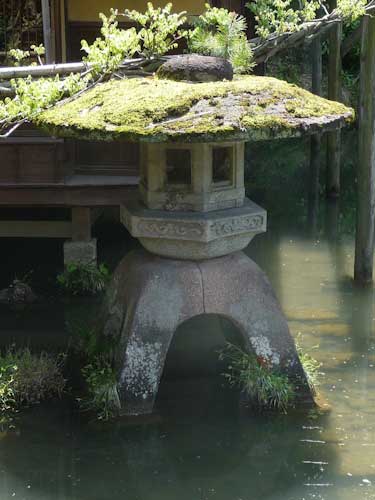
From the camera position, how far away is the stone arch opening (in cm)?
926

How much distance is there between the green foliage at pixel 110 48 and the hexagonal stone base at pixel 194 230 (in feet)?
4.67

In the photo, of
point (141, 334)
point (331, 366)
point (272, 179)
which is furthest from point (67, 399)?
point (272, 179)

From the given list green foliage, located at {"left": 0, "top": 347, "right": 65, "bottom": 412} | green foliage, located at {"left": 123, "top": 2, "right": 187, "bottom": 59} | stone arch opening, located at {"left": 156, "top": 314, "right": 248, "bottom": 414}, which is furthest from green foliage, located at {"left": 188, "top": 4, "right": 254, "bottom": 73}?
green foliage, located at {"left": 0, "top": 347, "right": 65, "bottom": 412}

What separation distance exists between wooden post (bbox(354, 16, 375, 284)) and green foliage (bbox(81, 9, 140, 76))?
461 centimetres

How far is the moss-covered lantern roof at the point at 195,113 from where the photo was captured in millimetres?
7719

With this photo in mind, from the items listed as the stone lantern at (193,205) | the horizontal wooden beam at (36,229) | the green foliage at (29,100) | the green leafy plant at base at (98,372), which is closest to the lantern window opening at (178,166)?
the stone lantern at (193,205)

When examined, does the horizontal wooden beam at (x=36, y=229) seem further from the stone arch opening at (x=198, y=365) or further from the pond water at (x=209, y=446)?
the stone arch opening at (x=198, y=365)

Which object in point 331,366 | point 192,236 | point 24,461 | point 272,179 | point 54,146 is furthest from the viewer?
point 272,179

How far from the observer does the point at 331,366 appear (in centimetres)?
1002

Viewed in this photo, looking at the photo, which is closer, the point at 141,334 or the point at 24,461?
the point at 24,461

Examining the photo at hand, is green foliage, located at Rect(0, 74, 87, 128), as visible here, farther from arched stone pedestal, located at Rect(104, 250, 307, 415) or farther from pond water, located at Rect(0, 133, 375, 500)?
pond water, located at Rect(0, 133, 375, 500)

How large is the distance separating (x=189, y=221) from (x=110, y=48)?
1.81 metres

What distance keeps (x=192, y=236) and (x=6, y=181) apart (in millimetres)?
4108

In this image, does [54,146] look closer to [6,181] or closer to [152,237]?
[6,181]
